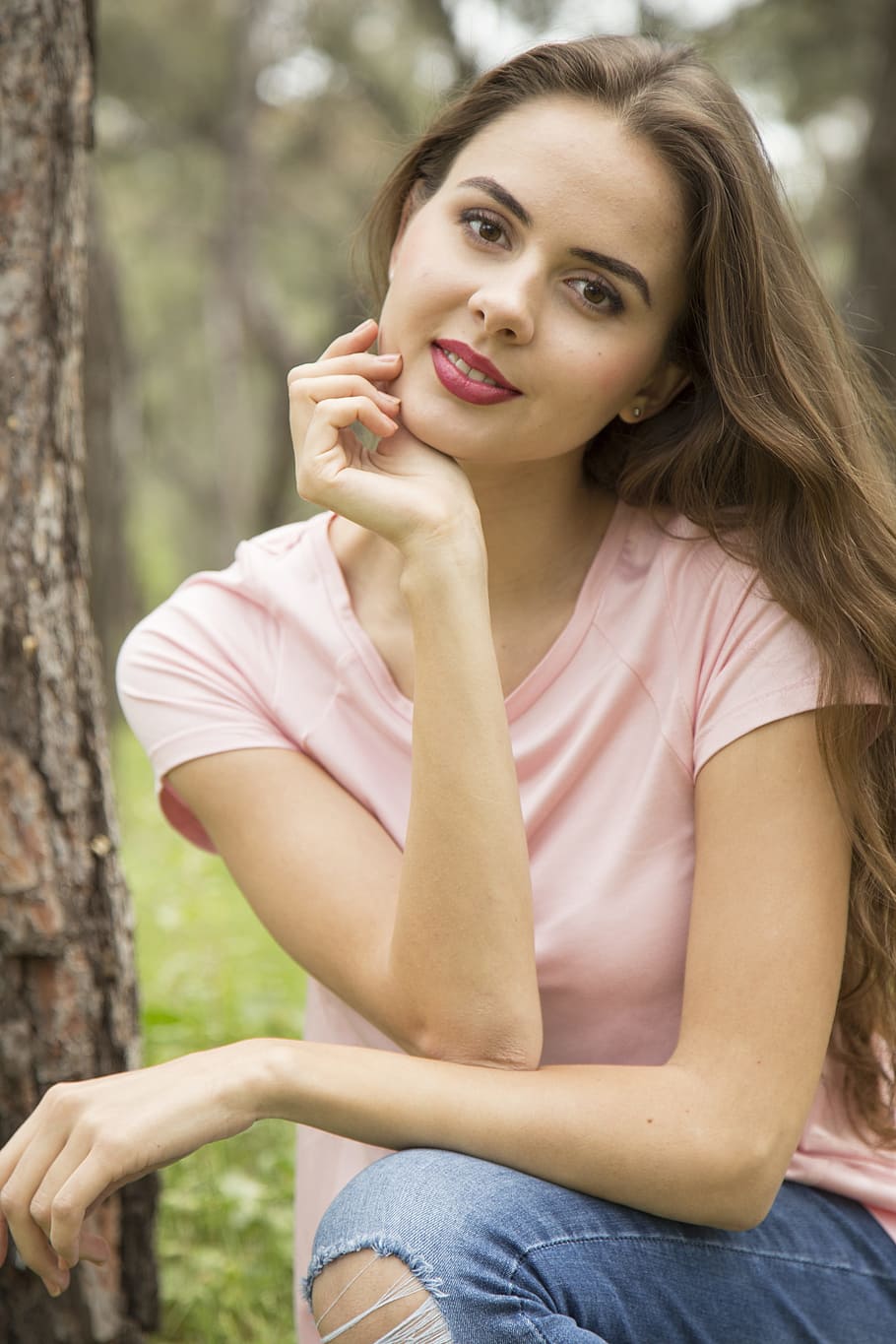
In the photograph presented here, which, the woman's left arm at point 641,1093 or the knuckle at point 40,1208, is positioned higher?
the woman's left arm at point 641,1093

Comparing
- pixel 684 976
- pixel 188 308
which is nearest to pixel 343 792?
A: pixel 684 976

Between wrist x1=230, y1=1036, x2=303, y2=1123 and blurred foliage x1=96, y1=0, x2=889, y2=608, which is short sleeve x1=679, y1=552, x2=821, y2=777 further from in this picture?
blurred foliage x1=96, y1=0, x2=889, y2=608

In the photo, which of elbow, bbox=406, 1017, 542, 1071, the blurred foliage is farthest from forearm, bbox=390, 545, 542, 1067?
the blurred foliage

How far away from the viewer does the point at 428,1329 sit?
145 centimetres

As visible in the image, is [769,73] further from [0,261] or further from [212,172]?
[0,261]

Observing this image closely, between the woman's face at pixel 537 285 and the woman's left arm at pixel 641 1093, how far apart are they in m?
0.52

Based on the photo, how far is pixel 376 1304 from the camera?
1467 mm

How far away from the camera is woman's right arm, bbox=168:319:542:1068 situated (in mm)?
1696

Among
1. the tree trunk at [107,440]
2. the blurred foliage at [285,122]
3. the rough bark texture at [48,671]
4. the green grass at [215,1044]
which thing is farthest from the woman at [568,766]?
the blurred foliage at [285,122]

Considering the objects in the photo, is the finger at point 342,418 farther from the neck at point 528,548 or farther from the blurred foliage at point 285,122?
the blurred foliage at point 285,122

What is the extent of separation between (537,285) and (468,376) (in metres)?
0.14

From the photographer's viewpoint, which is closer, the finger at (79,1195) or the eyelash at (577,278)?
the finger at (79,1195)

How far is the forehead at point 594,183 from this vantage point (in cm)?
177

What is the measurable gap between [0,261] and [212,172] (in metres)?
10.8
